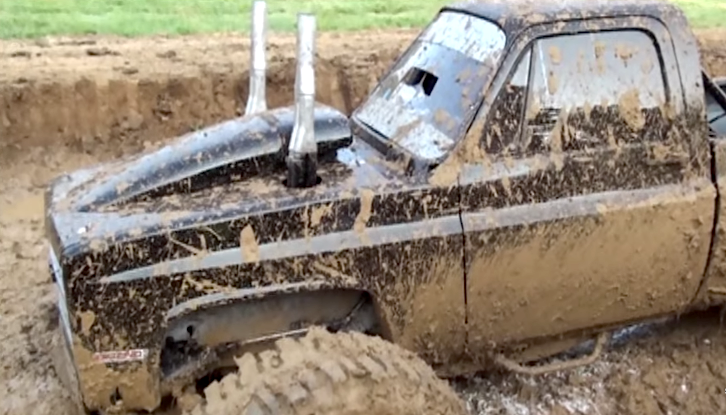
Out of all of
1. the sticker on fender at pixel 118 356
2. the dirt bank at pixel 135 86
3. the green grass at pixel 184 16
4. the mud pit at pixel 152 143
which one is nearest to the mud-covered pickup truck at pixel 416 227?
the sticker on fender at pixel 118 356

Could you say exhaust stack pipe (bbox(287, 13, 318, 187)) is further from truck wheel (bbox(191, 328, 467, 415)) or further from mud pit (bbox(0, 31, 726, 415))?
mud pit (bbox(0, 31, 726, 415))

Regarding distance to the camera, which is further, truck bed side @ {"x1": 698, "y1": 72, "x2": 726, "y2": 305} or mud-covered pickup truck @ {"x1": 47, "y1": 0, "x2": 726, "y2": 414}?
truck bed side @ {"x1": 698, "y1": 72, "x2": 726, "y2": 305}

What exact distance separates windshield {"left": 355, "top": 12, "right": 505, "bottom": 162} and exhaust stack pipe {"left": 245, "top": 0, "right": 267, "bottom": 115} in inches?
21.4

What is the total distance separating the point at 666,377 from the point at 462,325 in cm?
144

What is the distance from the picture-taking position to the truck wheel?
3.73 metres

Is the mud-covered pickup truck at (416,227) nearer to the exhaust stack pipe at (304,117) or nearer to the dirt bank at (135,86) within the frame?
the exhaust stack pipe at (304,117)

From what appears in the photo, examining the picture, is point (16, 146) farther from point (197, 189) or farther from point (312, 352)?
point (312, 352)

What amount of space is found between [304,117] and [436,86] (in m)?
0.90

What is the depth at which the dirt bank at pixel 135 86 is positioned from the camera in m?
8.52

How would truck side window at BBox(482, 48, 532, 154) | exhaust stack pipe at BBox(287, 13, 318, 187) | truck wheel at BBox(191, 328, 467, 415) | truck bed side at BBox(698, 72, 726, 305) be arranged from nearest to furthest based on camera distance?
truck wheel at BBox(191, 328, 467, 415)
exhaust stack pipe at BBox(287, 13, 318, 187)
truck side window at BBox(482, 48, 532, 154)
truck bed side at BBox(698, 72, 726, 305)

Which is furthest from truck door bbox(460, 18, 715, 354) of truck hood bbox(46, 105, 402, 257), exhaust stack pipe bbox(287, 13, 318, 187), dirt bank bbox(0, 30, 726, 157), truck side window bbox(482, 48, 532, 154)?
dirt bank bbox(0, 30, 726, 157)

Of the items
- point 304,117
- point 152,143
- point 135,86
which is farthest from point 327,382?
point 135,86

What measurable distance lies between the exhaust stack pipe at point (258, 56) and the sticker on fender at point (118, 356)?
1626mm

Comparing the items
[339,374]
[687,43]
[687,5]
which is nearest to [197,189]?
[339,374]
